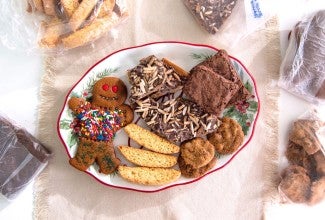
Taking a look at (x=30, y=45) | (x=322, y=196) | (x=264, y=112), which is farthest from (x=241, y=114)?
(x=30, y=45)

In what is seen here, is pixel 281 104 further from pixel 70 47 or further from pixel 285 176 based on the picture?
pixel 70 47

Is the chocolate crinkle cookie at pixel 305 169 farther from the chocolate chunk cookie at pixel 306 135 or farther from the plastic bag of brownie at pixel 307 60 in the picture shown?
the plastic bag of brownie at pixel 307 60

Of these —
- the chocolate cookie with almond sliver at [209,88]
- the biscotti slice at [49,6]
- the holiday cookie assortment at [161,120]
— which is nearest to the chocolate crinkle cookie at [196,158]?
the holiday cookie assortment at [161,120]

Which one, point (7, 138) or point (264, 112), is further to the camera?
point (264, 112)

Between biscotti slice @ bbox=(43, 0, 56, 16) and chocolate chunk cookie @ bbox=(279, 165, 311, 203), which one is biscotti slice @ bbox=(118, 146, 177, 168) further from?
biscotti slice @ bbox=(43, 0, 56, 16)

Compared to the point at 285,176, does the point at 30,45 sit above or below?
above
